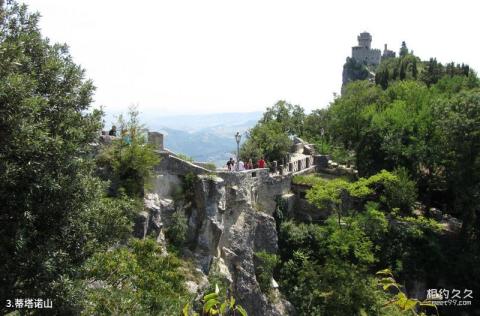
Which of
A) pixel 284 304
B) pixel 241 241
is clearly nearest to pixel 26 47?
pixel 241 241

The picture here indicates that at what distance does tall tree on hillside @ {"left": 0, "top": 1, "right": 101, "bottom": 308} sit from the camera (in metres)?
10.5

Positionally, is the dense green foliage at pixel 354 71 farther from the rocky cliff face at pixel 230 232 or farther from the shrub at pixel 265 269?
the shrub at pixel 265 269

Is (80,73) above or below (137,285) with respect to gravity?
above

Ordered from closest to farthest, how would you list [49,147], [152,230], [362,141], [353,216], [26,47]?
[49,147] < [26,47] < [152,230] < [353,216] < [362,141]

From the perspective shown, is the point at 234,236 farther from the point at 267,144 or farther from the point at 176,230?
the point at 267,144

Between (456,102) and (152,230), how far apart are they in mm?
25304

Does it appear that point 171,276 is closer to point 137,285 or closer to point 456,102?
point 137,285

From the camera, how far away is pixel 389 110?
3984cm

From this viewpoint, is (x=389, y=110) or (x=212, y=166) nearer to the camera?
(x=212, y=166)

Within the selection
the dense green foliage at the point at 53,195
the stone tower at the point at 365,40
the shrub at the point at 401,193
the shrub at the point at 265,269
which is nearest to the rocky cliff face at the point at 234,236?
the shrub at the point at 265,269

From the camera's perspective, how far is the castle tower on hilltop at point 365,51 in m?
124

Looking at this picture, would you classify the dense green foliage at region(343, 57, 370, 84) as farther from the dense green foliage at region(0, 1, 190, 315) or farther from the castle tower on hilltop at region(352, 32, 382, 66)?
the dense green foliage at region(0, 1, 190, 315)

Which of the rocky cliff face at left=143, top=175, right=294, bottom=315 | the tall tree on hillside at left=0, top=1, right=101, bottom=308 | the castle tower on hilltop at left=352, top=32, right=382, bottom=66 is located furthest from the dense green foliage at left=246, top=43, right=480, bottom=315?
the castle tower on hilltop at left=352, top=32, right=382, bottom=66

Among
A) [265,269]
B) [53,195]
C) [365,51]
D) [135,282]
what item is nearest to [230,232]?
[265,269]
